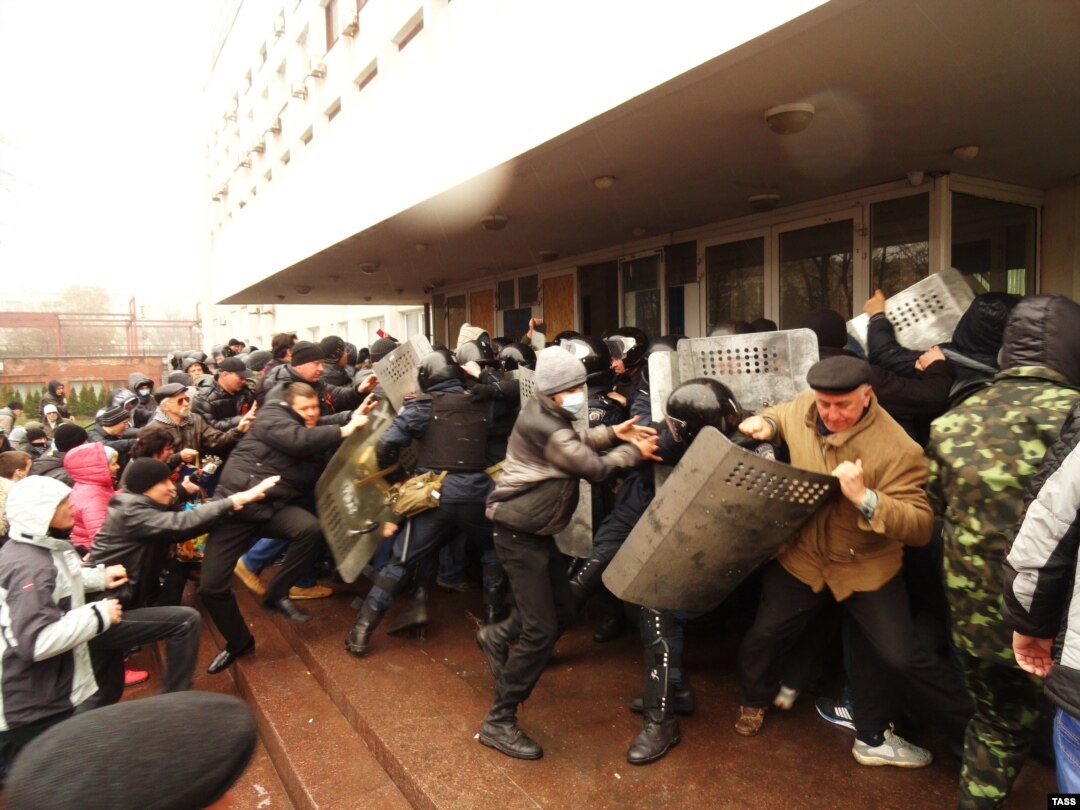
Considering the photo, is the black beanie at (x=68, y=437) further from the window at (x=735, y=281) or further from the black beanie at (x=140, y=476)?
the window at (x=735, y=281)

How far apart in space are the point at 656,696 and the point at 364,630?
203 centimetres

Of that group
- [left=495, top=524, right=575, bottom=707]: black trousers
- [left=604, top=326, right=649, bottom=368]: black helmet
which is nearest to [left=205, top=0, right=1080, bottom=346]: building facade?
[left=604, top=326, right=649, bottom=368]: black helmet

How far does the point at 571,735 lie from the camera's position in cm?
328

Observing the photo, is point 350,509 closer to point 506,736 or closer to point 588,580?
point 588,580

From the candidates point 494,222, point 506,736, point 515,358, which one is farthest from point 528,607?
point 494,222

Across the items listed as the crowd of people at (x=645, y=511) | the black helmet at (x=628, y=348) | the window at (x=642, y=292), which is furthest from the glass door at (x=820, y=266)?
the black helmet at (x=628, y=348)

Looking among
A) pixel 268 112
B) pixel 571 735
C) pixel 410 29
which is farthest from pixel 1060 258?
pixel 268 112

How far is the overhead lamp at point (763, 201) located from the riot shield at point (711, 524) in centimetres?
431

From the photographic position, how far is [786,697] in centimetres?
338

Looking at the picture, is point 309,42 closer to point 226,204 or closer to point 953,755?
point 226,204

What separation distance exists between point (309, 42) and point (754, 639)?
1360 centimetres

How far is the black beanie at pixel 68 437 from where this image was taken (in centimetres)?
560

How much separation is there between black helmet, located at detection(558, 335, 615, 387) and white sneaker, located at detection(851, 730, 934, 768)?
2505mm

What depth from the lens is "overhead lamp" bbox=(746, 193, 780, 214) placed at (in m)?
6.29
